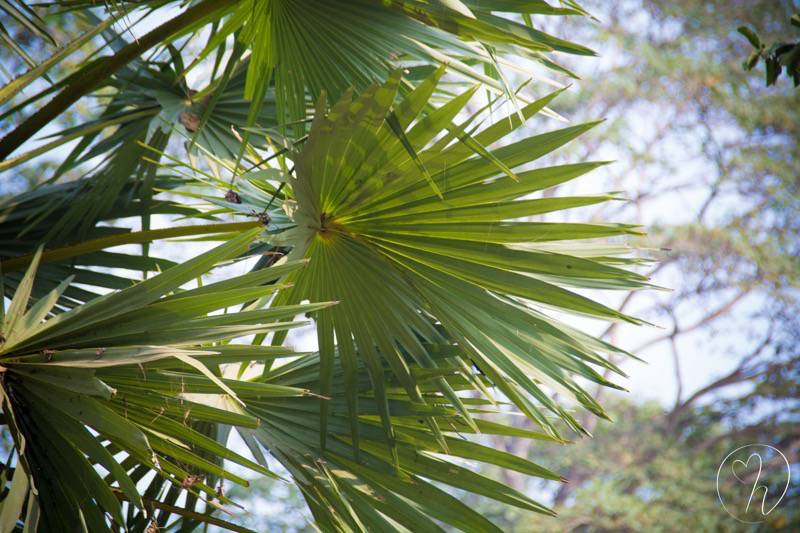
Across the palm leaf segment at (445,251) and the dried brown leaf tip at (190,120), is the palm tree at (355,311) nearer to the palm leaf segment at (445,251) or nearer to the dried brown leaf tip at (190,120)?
the palm leaf segment at (445,251)

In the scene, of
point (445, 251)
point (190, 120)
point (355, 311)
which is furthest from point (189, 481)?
point (190, 120)

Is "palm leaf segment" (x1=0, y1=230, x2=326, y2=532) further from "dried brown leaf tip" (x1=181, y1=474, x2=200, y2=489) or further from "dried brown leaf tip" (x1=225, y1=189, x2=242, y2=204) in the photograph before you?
"dried brown leaf tip" (x1=225, y1=189, x2=242, y2=204)

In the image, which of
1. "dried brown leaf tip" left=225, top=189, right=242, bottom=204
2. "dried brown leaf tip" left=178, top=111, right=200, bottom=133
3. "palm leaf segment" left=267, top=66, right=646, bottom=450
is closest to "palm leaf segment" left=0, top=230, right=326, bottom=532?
"palm leaf segment" left=267, top=66, right=646, bottom=450

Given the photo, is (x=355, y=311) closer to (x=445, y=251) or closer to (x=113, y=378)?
(x=445, y=251)

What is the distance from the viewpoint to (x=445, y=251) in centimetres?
124

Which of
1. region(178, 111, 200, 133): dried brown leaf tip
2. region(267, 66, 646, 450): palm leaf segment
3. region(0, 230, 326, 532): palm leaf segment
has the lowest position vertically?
region(0, 230, 326, 532): palm leaf segment

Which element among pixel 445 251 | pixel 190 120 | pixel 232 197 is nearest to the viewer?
pixel 445 251

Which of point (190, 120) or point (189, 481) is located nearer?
point (189, 481)

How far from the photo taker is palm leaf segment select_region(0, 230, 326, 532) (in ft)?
3.09

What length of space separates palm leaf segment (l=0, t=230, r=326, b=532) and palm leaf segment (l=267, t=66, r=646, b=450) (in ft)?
0.71

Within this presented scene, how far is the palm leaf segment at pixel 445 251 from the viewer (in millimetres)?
1161

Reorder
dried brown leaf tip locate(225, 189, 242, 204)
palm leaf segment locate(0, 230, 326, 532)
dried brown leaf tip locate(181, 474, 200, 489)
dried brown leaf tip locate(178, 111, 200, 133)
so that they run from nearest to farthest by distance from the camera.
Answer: palm leaf segment locate(0, 230, 326, 532) < dried brown leaf tip locate(181, 474, 200, 489) < dried brown leaf tip locate(225, 189, 242, 204) < dried brown leaf tip locate(178, 111, 200, 133)

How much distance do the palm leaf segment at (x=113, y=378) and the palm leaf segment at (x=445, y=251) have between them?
0.71 ft

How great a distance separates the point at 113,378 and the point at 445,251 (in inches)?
21.1
